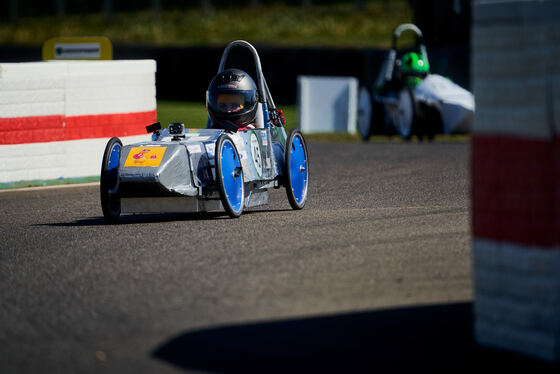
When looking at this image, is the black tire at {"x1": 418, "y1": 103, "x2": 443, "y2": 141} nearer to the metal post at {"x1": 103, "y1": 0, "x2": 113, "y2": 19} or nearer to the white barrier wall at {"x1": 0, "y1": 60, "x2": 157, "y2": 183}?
the white barrier wall at {"x1": 0, "y1": 60, "x2": 157, "y2": 183}

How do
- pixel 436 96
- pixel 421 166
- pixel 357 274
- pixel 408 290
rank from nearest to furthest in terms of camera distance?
1. pixel 408 290
2. pixel 357 274
3. pixel 421 166
4. pixel 436 96

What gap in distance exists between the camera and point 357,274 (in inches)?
279

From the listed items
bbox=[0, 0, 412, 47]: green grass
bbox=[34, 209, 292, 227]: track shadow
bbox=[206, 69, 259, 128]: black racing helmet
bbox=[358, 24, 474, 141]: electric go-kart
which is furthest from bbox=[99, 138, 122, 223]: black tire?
bbox=[0, 0, 412, 47]: green grass

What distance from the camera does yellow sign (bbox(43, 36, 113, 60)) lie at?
16.2 metres

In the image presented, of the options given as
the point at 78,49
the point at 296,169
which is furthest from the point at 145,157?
the point at 78,49

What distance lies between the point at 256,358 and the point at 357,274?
189cm

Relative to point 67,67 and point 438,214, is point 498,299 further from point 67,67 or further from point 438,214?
point 67,67

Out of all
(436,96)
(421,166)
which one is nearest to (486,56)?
(421,166)

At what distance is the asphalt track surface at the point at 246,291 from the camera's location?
17.5 ft

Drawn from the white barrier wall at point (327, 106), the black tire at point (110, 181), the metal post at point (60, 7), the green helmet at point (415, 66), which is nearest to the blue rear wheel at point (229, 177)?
the black tire at point (110, 181)

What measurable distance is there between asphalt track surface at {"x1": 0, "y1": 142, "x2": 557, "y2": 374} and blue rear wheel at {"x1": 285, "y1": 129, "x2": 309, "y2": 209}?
185mm

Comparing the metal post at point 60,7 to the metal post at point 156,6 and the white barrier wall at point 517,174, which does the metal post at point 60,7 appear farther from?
the white barrier wall at point 517,174

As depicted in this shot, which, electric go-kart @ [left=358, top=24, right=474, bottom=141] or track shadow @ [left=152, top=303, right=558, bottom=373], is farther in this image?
electric go-kart @ [left=358, top=24, right=474, bottom=141]

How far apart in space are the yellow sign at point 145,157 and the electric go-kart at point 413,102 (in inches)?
390
